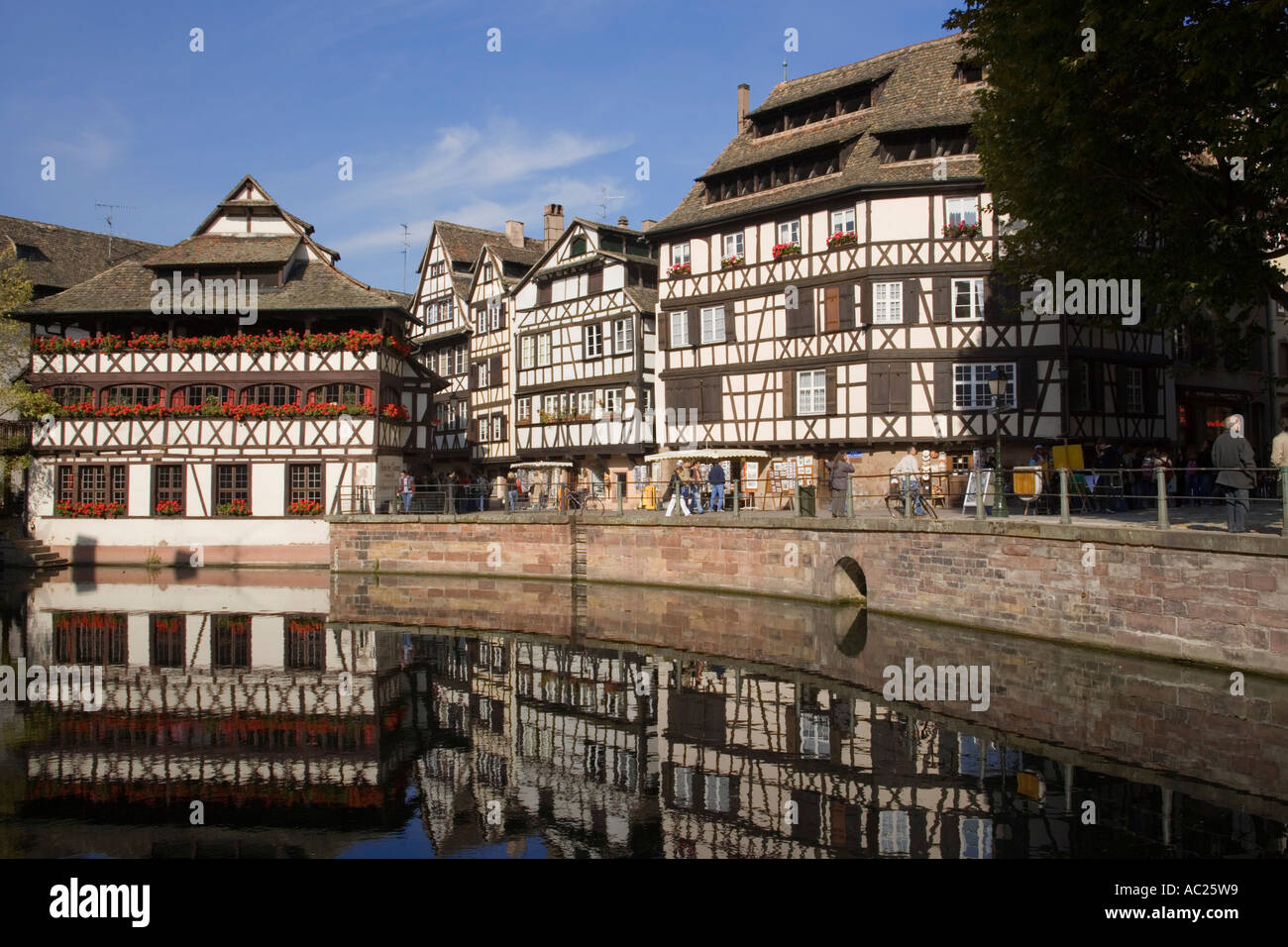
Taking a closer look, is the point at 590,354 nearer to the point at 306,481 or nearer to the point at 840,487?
the point at 306,481

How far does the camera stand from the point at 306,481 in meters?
36.6

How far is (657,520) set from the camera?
91.2ft

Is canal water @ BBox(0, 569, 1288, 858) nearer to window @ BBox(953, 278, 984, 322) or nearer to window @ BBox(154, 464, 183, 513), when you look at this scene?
window @ BBox(953, 278, 984, 322)

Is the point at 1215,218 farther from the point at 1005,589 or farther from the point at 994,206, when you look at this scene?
the point at 1005,589

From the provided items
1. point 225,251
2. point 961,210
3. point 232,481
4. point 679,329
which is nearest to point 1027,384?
point 961,210

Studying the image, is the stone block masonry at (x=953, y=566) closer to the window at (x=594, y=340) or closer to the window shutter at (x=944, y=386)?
the window shutter at (x=944, y=386)

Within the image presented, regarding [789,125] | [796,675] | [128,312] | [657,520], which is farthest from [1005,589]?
[128,312]

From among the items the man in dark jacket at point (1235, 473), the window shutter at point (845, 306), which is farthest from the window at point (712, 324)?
the man in dark jacket at point (1235, 473)

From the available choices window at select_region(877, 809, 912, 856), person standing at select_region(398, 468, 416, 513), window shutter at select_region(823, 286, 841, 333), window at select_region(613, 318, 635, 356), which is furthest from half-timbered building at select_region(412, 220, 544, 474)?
window at select_region(877, 809, 912, 856)

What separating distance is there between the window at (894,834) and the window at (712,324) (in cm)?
2849

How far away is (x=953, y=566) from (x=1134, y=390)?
53.7 feet

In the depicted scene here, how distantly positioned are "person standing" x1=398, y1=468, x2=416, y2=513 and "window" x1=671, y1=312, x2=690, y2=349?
1086 centimetres

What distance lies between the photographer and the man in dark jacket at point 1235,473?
14.9m

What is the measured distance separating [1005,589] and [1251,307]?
6.24 m
